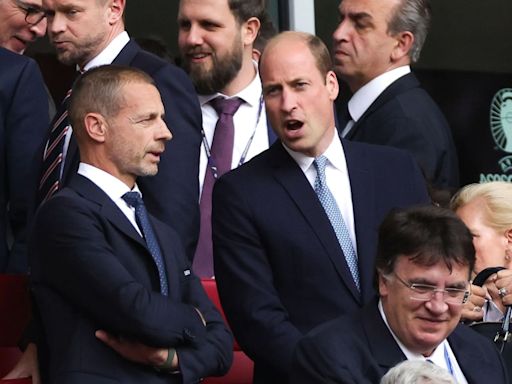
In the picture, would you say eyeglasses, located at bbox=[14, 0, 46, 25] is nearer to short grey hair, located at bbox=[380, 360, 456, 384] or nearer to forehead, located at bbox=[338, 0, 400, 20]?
forehead, located at bbox=[338, 0, 400, 20]

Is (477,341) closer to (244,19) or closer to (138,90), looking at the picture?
(138,90)

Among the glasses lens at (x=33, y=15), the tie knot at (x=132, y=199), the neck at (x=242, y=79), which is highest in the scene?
the glasses lens at (x=33, y=15)

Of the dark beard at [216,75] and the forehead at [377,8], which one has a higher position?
the forehead at [377,8]

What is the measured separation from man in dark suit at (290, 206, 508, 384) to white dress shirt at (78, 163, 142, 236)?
2.69ft

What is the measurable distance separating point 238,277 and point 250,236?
0.16 meters

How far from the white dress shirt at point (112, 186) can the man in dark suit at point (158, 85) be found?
17.7 inches

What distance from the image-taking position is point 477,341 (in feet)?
19.5

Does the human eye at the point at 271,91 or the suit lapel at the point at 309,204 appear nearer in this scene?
the suit lapel at the point at 309,204

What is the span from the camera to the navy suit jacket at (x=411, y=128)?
7301 mm

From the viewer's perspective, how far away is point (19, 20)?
293 inches

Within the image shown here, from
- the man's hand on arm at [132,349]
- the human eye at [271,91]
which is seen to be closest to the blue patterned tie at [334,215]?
the human eye at [271,91]

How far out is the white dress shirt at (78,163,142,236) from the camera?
6.04 meters

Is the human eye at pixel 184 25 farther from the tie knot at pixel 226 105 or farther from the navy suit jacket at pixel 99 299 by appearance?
the navy suit jacket at pixel 99 299

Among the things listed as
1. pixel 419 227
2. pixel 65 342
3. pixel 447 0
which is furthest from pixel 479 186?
pixel 447 0
